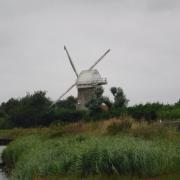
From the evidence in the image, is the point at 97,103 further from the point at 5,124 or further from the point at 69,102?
the point at 69,102

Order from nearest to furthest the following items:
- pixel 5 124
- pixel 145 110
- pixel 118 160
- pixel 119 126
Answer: pixel 118 160 → pixel 119 126 → pixel 145 110 → pixel 5 124

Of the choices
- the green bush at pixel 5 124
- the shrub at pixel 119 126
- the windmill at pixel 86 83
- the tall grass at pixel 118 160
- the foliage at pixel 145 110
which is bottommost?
the tall grass at pixel 118 160

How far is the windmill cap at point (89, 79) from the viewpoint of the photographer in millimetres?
94188

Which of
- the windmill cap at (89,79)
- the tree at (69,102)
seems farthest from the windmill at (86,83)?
the tree at (69,102)

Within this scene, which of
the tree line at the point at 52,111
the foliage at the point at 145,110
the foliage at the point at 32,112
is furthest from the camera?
the foliage at the point at 32,112

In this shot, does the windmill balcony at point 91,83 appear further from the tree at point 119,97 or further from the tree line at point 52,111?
the tree at point 119,97

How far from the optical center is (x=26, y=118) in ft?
318

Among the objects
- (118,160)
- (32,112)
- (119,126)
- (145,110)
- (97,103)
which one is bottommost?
(118,160)

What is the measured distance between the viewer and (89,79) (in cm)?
9456

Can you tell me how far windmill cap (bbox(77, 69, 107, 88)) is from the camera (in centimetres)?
9419

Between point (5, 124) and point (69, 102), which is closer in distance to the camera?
point (5, 124)

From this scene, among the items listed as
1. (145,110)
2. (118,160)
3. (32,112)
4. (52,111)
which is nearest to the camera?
(118,160)

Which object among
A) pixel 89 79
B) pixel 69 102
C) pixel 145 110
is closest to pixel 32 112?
pixel 89 79

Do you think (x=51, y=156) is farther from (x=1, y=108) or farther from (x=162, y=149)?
(x=1, y=108)
